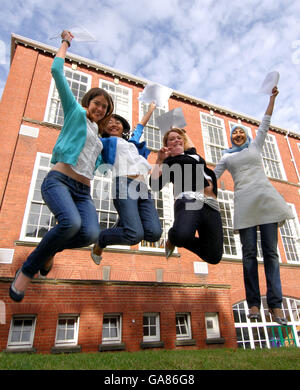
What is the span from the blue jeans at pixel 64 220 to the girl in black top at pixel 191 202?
1.06 metres

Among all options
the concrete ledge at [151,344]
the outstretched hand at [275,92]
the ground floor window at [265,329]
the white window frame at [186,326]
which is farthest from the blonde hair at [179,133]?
the ground floor window at [265,329]

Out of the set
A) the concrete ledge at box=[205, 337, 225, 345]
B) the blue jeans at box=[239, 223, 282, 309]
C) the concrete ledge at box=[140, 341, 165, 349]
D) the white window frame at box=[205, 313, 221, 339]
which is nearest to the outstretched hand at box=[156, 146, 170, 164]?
the blue jeans at box=[239, 223, 282, 309]

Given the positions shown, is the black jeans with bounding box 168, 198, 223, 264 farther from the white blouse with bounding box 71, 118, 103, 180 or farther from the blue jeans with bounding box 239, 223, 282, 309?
the white blouse with bounding box 71, 118, 103, 180

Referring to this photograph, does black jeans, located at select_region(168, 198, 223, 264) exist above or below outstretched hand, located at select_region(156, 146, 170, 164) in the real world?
below

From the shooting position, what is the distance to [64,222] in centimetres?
255

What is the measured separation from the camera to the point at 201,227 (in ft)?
11.2

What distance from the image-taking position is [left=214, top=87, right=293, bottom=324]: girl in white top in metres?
3.18

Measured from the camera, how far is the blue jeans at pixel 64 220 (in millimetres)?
2578

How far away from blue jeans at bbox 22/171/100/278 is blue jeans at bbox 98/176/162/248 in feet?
1.37

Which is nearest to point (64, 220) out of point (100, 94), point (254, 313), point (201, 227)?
point (100, 94)

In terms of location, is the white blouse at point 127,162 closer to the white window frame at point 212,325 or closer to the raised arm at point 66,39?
the raised arm at point 66,39

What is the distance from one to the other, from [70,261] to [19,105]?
640 cm

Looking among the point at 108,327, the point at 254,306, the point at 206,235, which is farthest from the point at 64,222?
the point at 108,327

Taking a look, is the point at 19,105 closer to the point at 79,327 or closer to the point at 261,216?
the point at 79,327
